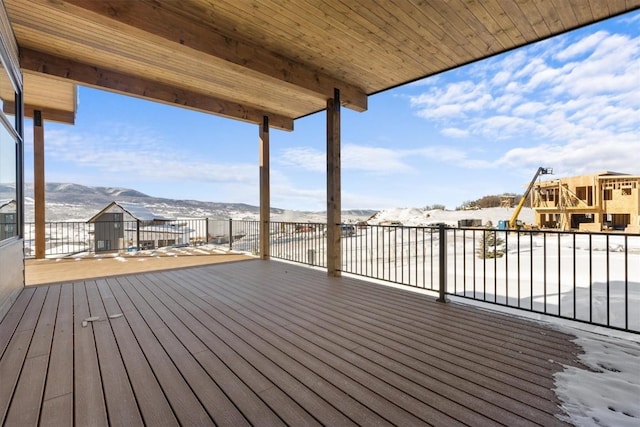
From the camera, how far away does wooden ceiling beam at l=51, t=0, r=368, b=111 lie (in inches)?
98.7

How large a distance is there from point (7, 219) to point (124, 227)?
448 centimetres

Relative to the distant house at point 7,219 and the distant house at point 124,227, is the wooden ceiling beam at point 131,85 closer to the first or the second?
the distant house at point 7,219

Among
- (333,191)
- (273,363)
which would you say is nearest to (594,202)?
(333,191)

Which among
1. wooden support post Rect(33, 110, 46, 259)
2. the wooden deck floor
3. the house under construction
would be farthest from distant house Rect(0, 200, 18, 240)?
the house under construction

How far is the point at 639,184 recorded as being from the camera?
20.6 feet

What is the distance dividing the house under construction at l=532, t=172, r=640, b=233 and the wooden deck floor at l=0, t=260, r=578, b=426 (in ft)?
22.4

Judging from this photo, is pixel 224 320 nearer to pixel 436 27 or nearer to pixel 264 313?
pixel 264 313

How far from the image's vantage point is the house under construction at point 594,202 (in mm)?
6535

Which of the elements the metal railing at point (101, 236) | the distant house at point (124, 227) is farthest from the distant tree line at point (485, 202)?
the distant house at point (124, 227)

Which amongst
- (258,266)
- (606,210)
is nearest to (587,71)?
(606,210)

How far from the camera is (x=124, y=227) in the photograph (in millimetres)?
7168

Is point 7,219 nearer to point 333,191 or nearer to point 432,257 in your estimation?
point 333,191

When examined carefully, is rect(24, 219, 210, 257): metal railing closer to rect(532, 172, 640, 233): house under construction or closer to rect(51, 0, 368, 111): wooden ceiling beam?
rect(51, 0, 368, 111): wooden ceiling beam

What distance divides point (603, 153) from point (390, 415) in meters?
17.7
